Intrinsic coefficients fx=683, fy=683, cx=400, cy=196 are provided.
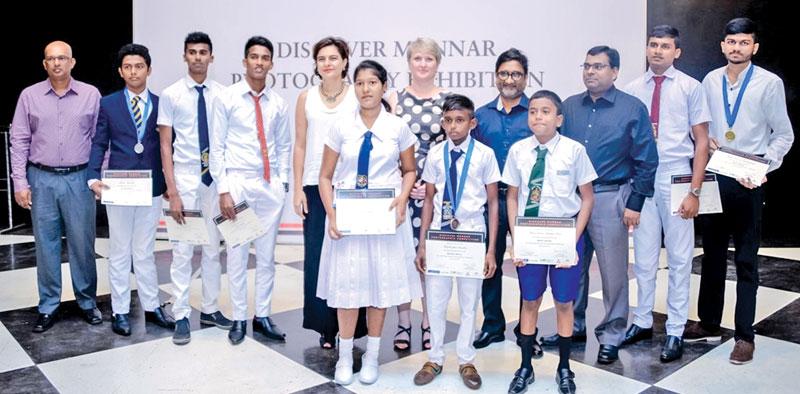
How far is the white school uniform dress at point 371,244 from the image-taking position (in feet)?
8.71

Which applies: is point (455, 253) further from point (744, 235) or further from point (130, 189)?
point (130, 189)

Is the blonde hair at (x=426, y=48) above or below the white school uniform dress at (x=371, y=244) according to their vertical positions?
above

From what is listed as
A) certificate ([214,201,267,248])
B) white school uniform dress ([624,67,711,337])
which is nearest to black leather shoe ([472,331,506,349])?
white school uniform dress ([624,67,711,337])

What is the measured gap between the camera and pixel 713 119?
312cm

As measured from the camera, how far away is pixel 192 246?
338 centimetres

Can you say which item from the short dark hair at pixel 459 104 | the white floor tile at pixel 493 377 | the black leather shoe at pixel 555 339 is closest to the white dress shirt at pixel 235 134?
the short dark hair at pixel 459 104

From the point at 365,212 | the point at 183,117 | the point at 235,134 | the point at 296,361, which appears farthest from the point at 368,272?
the point at 183,117

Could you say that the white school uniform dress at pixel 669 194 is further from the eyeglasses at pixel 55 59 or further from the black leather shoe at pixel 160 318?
the eyeglasses at pixel 55 59

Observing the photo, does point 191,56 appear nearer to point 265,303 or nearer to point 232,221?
point 232,221

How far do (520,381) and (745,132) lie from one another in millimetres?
1507

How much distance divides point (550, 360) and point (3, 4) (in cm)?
697

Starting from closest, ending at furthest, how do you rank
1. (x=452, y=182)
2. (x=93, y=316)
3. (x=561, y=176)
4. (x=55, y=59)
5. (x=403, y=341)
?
1. (x=561, y=176)
2. (x=452, y=182)
3. (x=403, y=341)
4. (x=55, y=59)
5. (x=93, y=316)

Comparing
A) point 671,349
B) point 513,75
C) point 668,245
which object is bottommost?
point 671,349

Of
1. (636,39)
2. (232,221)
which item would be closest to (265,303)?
(232,221)
